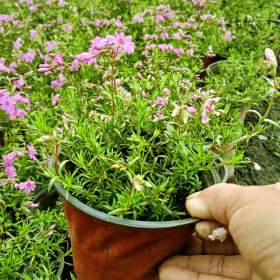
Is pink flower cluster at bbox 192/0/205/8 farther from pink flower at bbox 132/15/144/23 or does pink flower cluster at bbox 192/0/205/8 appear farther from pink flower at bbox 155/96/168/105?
pink flower at bbox 155/96/168/105

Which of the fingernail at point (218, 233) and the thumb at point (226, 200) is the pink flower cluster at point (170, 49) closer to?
the thumb at point (226, 200)

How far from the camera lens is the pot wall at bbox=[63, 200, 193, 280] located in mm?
1332

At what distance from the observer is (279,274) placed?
1209mm

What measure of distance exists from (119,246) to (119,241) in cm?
3

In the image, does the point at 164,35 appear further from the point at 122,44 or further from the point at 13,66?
the point at 122,44

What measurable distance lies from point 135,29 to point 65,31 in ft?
1.92

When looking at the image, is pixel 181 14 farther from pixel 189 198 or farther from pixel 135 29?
pixel 189 198

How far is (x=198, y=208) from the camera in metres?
1.33

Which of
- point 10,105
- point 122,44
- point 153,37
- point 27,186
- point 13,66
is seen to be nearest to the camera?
point 122,44

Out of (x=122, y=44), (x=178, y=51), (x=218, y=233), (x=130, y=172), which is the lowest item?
(x=178, y=51)

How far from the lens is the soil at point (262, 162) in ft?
10.4

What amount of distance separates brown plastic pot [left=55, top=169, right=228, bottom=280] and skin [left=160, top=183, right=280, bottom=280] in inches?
2.1

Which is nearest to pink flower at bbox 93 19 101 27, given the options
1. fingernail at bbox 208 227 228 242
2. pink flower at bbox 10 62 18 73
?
pink flower at bbox 10 62 18 73

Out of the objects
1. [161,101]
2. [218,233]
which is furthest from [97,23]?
[218,233]
